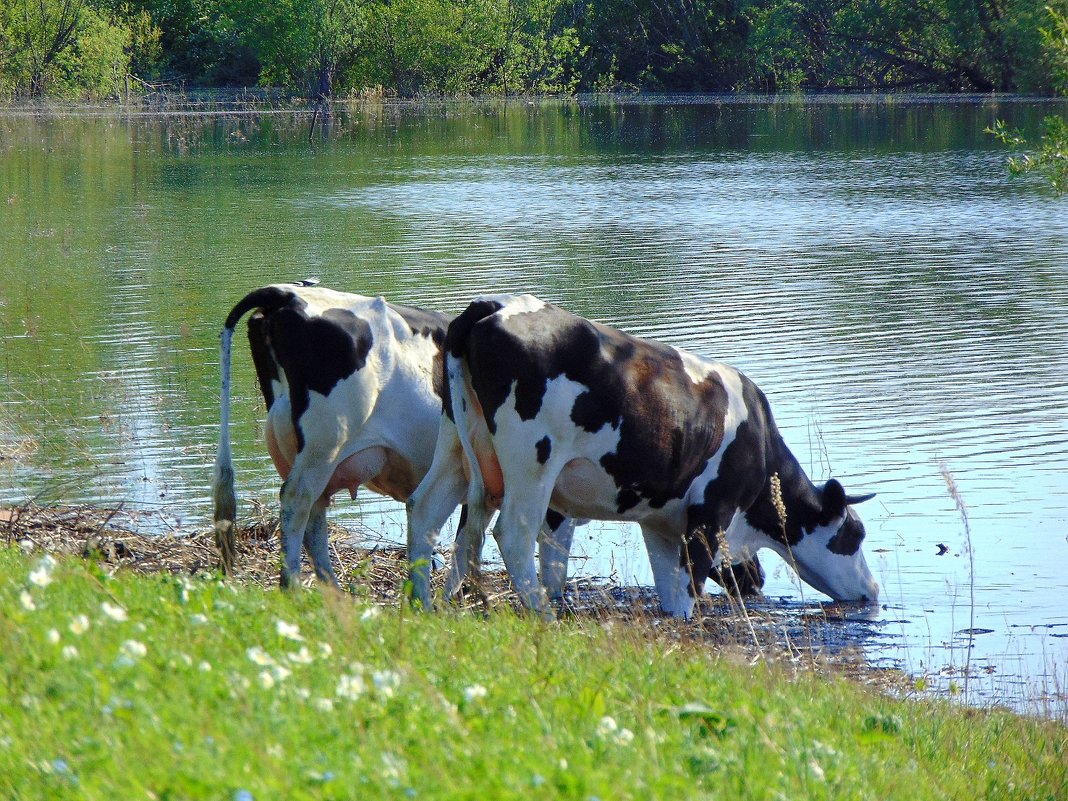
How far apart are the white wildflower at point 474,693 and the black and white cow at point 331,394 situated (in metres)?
3.59

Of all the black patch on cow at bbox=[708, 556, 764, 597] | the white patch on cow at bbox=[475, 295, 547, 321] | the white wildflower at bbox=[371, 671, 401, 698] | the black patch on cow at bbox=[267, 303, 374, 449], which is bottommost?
the black patch on cow at bbox=[708, 556, 764, 597]

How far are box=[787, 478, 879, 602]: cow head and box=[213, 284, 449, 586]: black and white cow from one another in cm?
254

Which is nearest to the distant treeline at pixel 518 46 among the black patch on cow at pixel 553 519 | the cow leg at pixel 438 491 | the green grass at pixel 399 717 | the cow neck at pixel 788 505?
the cow neck at pixel 788 505

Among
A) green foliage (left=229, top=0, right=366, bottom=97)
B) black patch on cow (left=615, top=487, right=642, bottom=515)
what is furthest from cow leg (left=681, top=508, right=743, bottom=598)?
green foliage (left=229, top=0, right=366, bottom=97)

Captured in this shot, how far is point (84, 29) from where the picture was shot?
7519 centimetres

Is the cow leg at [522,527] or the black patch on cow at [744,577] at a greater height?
the cow leg at [522,527]

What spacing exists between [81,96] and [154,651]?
74.0 meters

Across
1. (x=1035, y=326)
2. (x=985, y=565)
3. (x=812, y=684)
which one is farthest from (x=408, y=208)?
(x=812, y=684)

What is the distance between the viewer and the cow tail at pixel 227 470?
748 centimetres

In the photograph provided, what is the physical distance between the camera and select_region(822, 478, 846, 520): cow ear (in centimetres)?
900

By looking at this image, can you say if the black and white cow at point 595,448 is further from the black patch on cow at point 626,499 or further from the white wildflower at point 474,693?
the white wildflower at point 474,693

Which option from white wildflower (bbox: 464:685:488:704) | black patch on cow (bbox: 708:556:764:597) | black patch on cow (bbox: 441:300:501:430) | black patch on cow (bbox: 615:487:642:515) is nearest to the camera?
white wildflower (bbox: 464:685:488:704)

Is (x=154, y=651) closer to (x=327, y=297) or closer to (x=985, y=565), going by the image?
(x=327, y=297)

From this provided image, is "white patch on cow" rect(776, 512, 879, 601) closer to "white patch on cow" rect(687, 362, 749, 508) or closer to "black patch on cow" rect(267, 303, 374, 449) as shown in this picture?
"white patch on cow" rect(687, 362, 749, 508)
